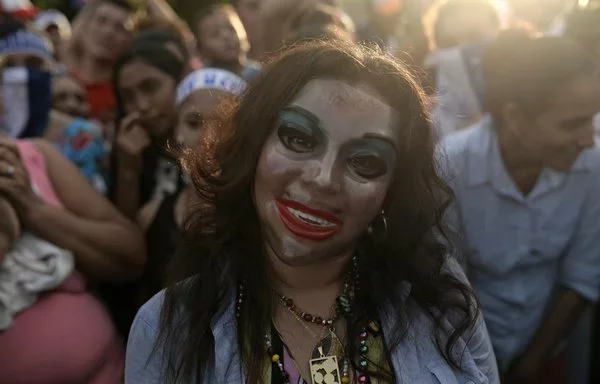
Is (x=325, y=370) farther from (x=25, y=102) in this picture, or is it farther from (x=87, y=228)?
(x=25, y=102)

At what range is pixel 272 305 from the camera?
5.70ft

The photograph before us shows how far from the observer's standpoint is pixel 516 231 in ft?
8.84

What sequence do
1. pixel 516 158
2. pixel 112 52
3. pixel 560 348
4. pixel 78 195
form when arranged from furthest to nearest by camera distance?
pixel 112 52, pixel 560 348, pixel 516 158, pixel 78 195

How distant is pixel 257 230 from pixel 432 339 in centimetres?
46

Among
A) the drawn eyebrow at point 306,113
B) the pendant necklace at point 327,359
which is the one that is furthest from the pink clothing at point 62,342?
the drawn eyebrow at point 306,113

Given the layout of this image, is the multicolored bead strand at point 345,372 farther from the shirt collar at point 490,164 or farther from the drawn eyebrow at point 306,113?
the shirt collar at point 490,164

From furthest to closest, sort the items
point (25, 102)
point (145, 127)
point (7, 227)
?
point (145, 127) → point (25, 102) → point (7, 227)

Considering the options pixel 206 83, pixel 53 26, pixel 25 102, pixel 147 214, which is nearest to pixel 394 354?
pixel 147 214

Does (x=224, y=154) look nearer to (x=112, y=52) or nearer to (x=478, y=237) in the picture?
(x=478, y=237)

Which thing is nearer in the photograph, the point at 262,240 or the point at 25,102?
the point at 262,240

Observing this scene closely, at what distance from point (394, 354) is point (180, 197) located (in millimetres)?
1341

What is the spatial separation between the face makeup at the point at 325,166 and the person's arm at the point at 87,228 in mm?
980

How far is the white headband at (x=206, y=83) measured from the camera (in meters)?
3.00

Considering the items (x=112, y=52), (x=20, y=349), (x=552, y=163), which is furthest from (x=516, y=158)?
(x=112, y=52)
